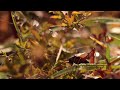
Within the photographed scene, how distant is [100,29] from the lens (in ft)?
4.68

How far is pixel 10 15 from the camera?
1.44m

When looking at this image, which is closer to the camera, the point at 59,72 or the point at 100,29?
the point at 59,72
